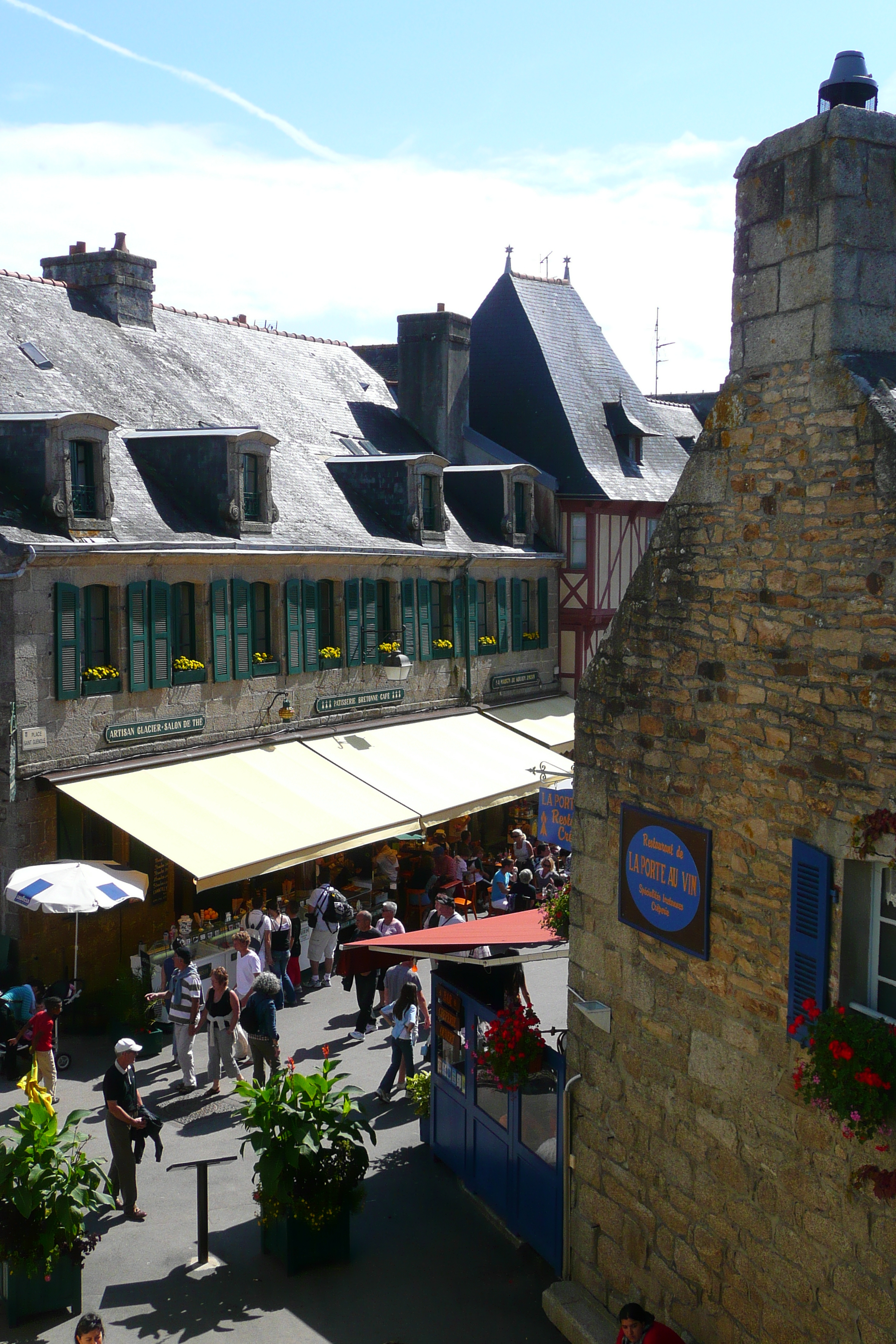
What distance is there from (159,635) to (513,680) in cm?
830

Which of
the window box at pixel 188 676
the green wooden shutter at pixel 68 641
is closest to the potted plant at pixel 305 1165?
the green wooden shutter at pixel 68 641

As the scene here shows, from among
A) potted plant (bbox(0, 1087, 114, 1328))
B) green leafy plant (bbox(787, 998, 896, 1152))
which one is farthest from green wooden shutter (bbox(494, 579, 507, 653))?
green leafy plant (bbox(787, 998, 896, 1152))

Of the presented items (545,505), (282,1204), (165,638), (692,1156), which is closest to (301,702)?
(165,638)

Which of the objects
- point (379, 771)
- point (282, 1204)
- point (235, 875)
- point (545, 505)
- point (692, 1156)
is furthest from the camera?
point (545, 505)

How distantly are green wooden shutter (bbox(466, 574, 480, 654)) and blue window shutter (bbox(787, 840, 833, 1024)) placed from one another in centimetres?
1450

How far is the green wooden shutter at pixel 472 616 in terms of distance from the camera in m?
20.5

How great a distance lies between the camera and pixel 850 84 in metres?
6.10

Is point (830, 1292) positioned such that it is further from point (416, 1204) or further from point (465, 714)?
point (465, 714)

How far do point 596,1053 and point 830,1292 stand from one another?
2.13 m

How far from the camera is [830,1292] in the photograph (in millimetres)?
5840

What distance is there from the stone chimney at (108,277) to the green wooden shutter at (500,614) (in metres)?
7.20

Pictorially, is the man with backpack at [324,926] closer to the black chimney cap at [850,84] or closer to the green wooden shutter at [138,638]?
the green wooden shutter at [138,638]

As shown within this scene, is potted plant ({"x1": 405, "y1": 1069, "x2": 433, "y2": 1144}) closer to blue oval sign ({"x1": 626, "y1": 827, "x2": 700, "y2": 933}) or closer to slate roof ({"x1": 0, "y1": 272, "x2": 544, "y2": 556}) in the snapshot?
→ blue oval sign ({"x1": 626, "y1": 827, "x2": 700, "y2": 933})

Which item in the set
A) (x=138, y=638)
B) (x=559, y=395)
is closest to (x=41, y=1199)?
(x=138, y=638)
